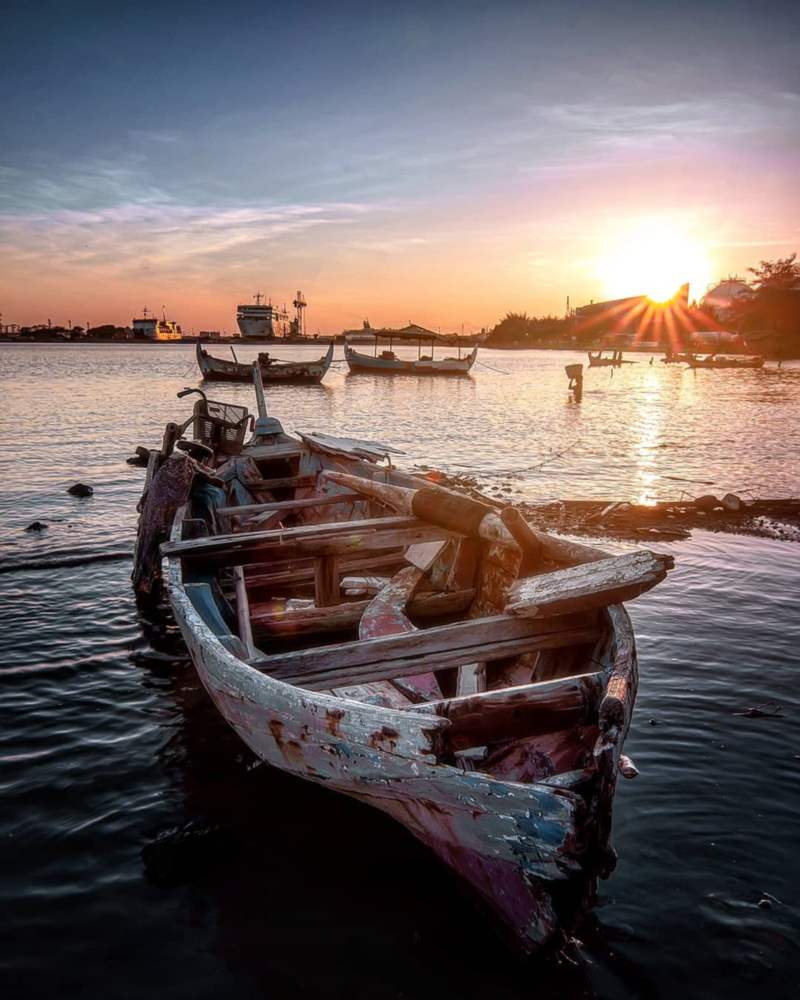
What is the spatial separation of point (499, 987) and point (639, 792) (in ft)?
5.82

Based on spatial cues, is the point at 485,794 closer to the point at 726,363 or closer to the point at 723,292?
the point at 726,363

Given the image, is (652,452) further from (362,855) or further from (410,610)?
(362,855)

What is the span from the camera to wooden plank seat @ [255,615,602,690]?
11.6 ft

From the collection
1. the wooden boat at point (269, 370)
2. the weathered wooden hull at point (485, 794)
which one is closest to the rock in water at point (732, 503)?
the weathered wooden hull at point (485, 794)

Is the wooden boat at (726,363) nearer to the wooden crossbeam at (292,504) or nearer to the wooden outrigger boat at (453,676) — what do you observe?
the wooden crossbeam at (292,504)

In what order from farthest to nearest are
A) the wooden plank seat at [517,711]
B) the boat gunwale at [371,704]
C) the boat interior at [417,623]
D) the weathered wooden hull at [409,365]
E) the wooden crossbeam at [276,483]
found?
the weathered wooden hull at [409,365] < the wooden crossbeam at [276,483] < the boat interior at [417,623] < the wooden plank seat at [517,711] < the boat gunwale at [371,704]

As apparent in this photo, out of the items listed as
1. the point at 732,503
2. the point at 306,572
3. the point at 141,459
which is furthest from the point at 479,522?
the point at 141,459

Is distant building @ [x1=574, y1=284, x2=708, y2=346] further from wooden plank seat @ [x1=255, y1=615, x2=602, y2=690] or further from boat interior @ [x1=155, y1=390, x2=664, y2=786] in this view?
wooden plank seat @ [x1=255, y1=615, x2=602, y2=690]

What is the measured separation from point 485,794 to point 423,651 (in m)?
1.36

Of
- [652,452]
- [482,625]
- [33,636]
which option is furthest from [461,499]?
[652,452]

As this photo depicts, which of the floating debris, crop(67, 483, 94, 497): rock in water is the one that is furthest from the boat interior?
crop(67, 483, 94, 497): rock in water

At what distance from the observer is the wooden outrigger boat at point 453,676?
2.42 metres

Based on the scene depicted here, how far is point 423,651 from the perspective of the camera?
3.69 m

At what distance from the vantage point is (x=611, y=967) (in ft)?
9.80
